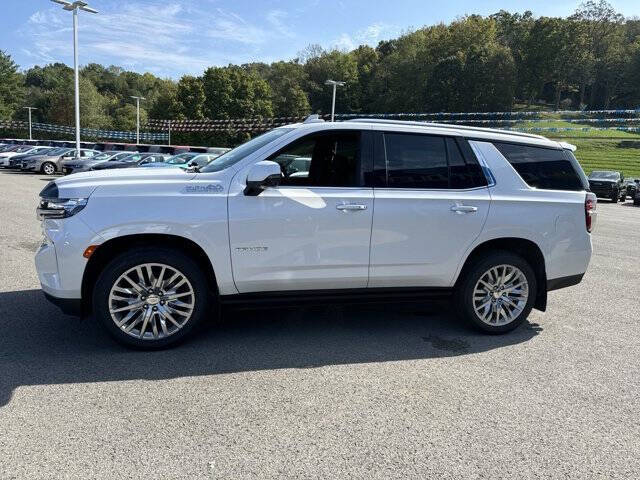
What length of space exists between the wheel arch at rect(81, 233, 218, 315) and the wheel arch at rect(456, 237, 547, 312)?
93.1 inches

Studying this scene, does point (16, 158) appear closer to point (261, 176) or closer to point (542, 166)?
point (261, 176)

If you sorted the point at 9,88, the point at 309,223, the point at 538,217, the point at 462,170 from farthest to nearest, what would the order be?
the point at 9,88 → the point at 538,217 → the point at 462,170 → the point at 309,223

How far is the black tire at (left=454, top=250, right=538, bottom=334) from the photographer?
4.69m

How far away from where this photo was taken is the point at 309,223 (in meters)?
4.15

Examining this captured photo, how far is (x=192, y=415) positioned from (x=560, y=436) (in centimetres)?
229

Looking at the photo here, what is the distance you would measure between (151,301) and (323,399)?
161 cm

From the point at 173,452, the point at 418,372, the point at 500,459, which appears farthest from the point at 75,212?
the point at 500,459

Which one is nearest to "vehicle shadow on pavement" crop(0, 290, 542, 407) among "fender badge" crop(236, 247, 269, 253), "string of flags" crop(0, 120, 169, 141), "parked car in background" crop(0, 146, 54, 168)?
"fender badge" crop(236, 247, 269, 253)

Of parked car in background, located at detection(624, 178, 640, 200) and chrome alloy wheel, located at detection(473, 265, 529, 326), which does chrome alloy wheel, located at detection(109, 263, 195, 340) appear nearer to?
chrome alloy wheel, located at detection(473, 265, 529, 326)

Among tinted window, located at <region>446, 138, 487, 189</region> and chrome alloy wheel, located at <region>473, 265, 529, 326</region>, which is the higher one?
tinted window, located at <region>446, 138, 487, 189</region>

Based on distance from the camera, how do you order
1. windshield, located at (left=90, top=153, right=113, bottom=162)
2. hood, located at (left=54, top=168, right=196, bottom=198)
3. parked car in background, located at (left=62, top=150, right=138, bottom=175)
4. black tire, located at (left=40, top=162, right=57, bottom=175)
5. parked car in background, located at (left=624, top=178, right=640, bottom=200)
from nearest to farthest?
1. hood, located at (left=54, top=168, right=196, bottom=198)
2. parked car in background, located at (left=62, top=150, right=138, bottom=175)
3. black tire, located at (left=40, top=162, right=57, bottom=175)
4. windshield, located at (left=90, top=153, right=113, bottom=162)
5. parked car in background, located at (left=624, top=178, right=640, bottom=200)

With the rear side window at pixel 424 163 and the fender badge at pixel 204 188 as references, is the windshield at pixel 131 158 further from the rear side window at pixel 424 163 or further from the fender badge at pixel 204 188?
the rear side window at pixel 424 163

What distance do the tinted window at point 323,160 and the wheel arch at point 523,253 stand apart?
4.45 ft

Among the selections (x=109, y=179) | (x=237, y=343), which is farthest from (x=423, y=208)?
(x=109, y=179)
